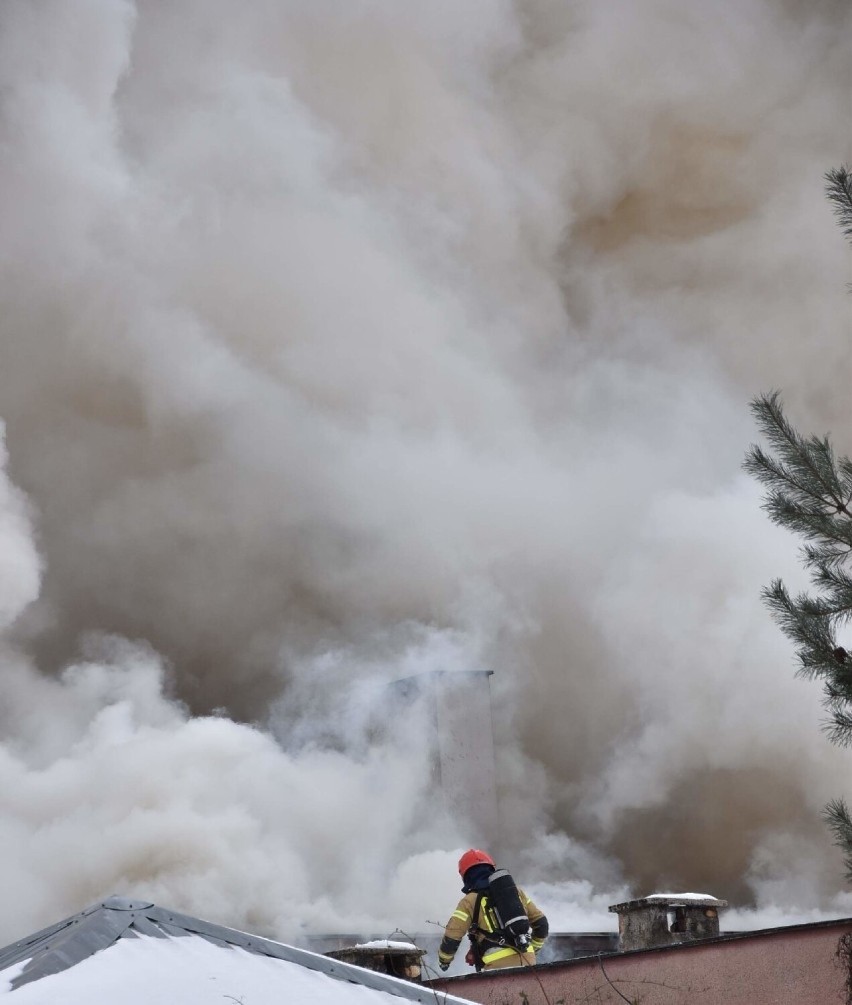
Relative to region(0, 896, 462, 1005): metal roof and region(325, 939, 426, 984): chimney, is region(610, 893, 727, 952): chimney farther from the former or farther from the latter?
region(0, 896, 462, 1005): metal roof

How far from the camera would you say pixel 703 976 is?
22.9 feet

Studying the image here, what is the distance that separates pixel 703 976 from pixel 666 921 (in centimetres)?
177

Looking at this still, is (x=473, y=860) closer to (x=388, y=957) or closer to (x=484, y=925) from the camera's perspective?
(x=484, y=925)

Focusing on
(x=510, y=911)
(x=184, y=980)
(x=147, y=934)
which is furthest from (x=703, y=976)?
(x=184, y=980)

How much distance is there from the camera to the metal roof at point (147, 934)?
3.68 meters

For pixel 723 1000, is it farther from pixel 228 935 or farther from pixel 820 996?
pixel 228 935

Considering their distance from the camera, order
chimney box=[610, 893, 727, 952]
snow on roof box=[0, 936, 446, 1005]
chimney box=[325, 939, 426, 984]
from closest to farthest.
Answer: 1. snow on roof box=[0, 936, 446, 1005]
2. chimney box=[325, 939, 426, 984]
3. chimney box=[610, 893, 727, 952]

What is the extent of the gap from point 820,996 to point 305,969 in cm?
403

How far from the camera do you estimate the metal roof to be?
368 cm

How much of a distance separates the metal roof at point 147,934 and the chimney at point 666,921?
5142 millimetres

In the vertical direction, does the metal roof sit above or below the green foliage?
below

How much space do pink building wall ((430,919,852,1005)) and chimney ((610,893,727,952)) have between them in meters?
1.56

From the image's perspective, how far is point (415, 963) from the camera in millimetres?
8016

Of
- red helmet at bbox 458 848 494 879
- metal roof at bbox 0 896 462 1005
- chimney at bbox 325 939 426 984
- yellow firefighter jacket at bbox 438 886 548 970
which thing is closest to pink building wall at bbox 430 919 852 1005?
yellow firefighter jacket at bbox 438 886 548 970
